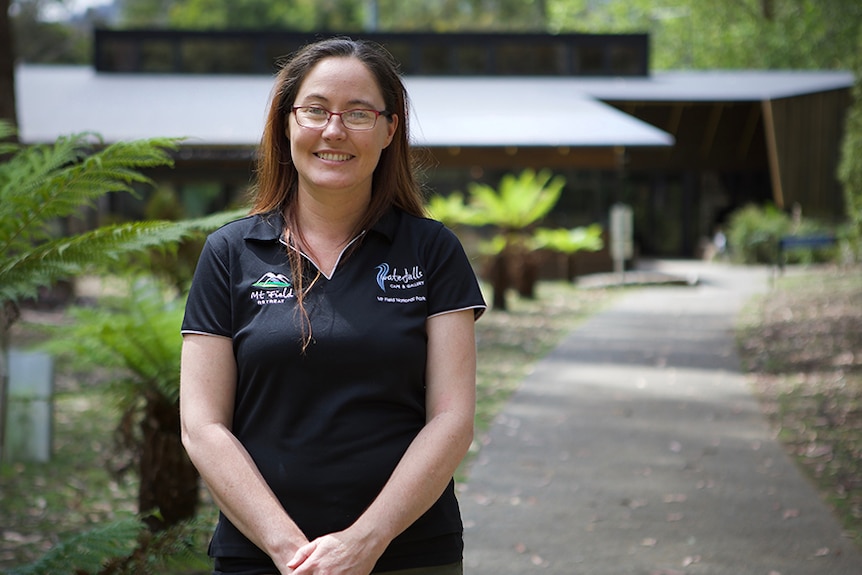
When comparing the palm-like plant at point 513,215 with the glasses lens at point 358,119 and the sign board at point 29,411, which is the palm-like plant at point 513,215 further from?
the glasses lens at point 358,119

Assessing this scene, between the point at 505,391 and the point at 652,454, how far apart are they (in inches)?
119

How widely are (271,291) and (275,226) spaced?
0.62 ft

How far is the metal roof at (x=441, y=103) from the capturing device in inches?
886

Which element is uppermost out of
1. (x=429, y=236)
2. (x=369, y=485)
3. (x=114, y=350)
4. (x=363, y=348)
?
(x=429, y=236)

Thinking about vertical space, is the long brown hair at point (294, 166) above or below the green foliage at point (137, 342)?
above

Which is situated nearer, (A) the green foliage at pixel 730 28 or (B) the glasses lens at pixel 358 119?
(B) the glasses lens at pixel 358 119

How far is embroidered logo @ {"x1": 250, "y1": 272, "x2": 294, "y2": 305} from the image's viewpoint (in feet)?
8.01

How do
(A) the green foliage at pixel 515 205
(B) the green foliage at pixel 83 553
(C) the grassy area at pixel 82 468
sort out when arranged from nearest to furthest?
(B) the green foliage at pixel 83 553 → (C) the grassy area at pixel 82 468 → (A) the green foliage at pixel 515 205

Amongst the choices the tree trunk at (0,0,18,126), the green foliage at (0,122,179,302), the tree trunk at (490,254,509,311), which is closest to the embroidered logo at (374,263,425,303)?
the green foliage at (0,122,179,302)

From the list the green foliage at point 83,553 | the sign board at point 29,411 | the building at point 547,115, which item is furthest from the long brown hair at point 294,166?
the building at point 547,115

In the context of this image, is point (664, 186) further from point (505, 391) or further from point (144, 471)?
point (144, 471)

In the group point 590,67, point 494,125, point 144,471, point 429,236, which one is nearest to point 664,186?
point 590,67

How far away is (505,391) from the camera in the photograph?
1068cm

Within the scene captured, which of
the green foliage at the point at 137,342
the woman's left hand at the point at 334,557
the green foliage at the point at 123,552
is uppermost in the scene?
the woman's left hand at the point at 334,557
